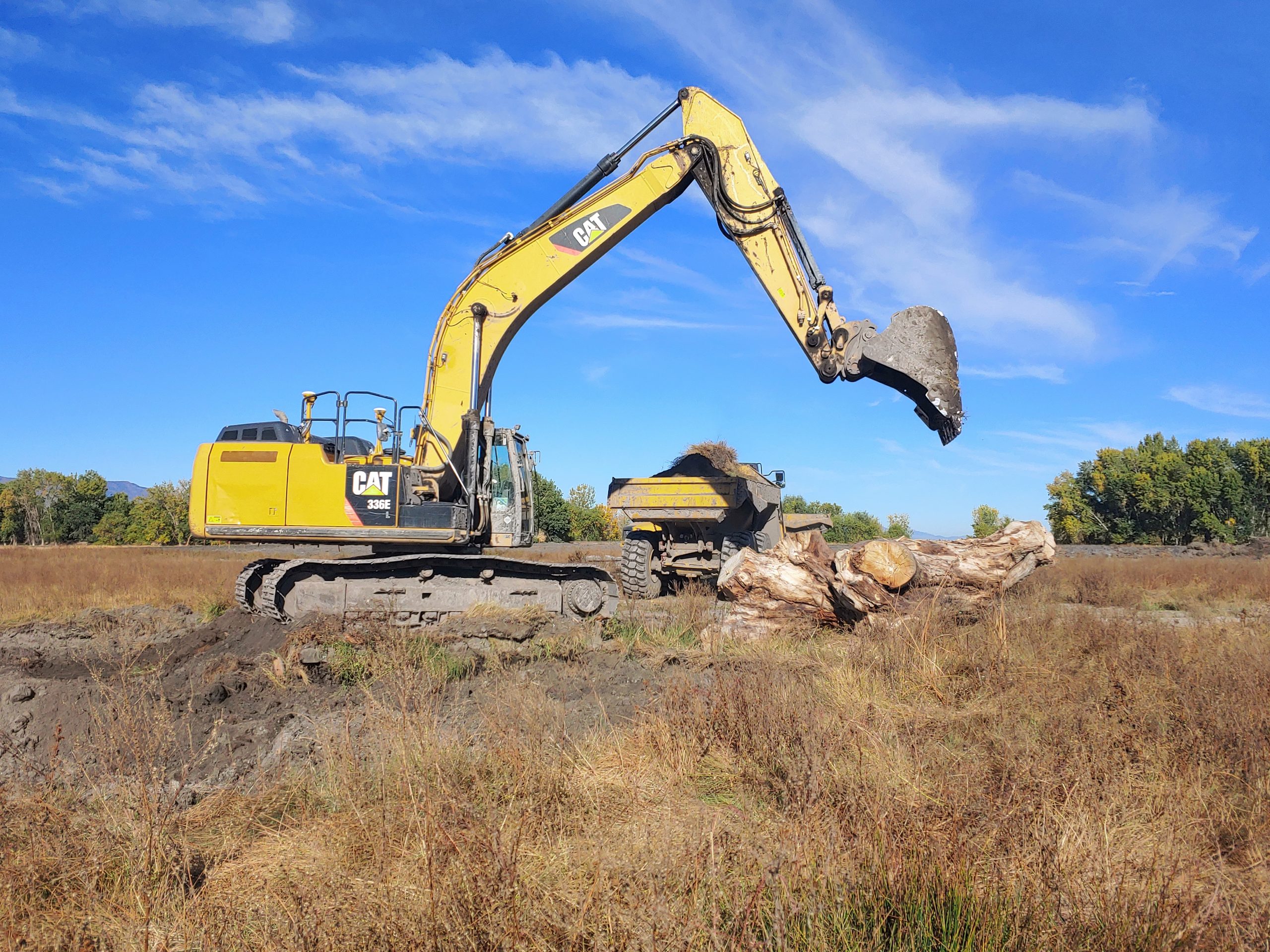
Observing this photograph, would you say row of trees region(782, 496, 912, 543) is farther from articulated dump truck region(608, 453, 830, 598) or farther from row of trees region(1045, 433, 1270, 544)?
articulated dump truck region(608, 453, 830, 598)

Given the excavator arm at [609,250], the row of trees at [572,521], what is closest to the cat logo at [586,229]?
the excavator arm at [609,250]

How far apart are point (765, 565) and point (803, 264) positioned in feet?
13.2

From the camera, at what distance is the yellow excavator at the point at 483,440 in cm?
965

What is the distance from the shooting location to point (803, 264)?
10.5 m

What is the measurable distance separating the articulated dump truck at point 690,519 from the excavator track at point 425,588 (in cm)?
319

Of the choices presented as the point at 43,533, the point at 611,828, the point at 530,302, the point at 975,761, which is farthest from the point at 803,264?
the point at 43,533

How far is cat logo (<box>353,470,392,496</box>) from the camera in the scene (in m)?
9.80

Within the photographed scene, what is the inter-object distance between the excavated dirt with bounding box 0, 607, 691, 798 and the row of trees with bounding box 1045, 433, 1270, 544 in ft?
177

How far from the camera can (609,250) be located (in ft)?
36.2

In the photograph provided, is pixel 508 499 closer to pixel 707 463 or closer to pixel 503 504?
pixel 503 504

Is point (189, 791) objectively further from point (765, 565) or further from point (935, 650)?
point (765, 565)

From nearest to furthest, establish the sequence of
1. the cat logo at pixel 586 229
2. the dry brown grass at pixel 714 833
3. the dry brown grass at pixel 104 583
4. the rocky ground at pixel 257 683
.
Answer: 1. the dry brown grass at pixel 714 833
2. the rocky ground at pixel 257 683
3. the cat logo at pixel 586 229
4. the dry brown grass at pixel 104 583

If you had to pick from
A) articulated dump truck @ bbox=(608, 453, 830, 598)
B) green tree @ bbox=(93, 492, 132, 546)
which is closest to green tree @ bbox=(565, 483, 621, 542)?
green tree @ bbox=(93, 492, 132, 546)

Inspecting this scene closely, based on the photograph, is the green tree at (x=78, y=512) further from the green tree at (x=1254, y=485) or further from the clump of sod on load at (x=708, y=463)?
the green tree at (x=1254, y=485)
